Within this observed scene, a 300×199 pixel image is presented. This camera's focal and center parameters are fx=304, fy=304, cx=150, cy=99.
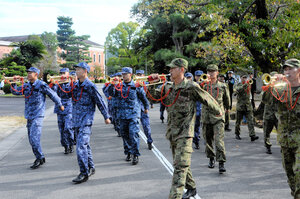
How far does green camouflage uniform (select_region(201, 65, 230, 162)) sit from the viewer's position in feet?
20.5

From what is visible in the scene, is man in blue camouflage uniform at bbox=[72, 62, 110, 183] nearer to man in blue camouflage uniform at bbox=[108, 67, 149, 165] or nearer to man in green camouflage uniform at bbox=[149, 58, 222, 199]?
man in blue camouflage uniform at bbox=[108, 67, 149, 165]

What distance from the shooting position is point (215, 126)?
648cm

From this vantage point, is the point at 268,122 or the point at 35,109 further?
the point at 268,122

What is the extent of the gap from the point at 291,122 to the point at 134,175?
329 cm

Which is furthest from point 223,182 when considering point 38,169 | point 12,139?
point 12,139

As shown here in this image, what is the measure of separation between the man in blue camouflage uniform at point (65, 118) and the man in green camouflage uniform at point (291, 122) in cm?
570

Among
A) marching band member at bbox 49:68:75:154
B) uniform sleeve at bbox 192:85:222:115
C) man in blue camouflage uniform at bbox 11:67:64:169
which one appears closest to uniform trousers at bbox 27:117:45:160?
man in blue camouflage uniform at bbox 11:67:64:169

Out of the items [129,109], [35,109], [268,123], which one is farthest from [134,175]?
[268,123]

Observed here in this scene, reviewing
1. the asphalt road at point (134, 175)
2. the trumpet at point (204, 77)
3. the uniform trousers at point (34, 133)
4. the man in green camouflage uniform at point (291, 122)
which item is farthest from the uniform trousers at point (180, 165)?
the uniform trousers at point (34, 133)

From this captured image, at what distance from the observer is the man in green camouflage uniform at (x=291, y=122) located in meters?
4.05

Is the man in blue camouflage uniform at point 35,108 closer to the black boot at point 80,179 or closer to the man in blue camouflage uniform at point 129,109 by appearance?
the man in blue camouflage uniform at point 129,109

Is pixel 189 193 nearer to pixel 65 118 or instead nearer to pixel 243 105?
pixel 65 118

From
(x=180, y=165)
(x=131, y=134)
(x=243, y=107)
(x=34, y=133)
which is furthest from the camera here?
(x=243, y=107)

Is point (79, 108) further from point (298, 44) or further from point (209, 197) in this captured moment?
point (298, 44)
